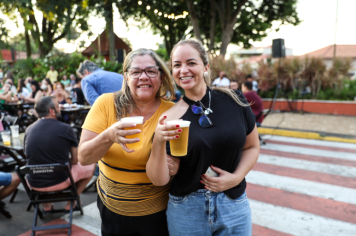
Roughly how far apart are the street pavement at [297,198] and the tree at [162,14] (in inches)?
549

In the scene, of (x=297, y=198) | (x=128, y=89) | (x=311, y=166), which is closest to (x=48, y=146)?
(x=128, y=89)

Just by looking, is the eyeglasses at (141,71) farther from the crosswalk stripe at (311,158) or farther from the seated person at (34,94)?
the seated person at (34,94)

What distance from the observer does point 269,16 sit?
18.0 metres

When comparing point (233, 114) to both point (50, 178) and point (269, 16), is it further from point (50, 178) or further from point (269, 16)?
point (269, 16)

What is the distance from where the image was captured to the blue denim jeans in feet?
5.09

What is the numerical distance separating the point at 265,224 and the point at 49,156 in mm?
2761

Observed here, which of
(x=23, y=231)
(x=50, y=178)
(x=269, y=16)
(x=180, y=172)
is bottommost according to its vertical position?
(x=23, y=231)

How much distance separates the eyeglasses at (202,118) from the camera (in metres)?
1.54

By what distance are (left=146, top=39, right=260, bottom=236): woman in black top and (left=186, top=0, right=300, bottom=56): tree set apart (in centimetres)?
1448

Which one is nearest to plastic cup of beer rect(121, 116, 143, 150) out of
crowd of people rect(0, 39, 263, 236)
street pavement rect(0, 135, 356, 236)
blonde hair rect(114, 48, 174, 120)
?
crowd of people rect(0, 39, 263, 236)

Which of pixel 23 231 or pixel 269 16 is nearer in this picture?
pixel 23 231

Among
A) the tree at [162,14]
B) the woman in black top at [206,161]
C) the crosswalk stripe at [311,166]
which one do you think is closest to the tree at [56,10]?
the tree at [162,14]

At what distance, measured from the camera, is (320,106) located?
10812mm

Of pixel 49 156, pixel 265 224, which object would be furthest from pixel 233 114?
pixel 49 156
